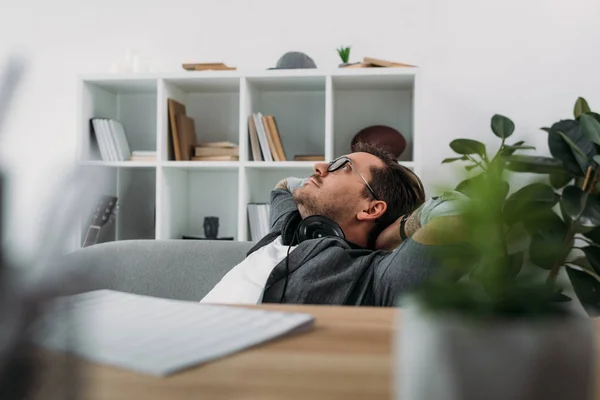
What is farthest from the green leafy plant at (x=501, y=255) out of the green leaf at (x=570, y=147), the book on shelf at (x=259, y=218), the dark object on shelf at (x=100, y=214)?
the book on shelf at (x=259, y=218)

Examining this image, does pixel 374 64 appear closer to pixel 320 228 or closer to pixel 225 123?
pixel 225 123

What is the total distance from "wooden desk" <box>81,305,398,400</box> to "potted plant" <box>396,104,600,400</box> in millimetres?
67

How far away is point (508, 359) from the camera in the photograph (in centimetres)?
24

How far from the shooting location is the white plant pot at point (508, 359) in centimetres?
24

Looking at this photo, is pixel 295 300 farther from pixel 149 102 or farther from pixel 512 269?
pixel 149 102

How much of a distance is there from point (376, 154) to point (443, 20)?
154cm

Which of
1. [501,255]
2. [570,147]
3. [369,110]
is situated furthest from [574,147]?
[501,255]

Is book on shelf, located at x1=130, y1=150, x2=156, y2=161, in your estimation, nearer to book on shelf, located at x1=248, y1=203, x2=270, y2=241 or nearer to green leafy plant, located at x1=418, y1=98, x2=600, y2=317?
book on shelf, located at x1=248, y1=203, x2=270, y2=241

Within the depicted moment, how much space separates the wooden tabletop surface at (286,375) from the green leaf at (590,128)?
8.98ft

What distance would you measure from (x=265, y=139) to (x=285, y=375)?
302 cm

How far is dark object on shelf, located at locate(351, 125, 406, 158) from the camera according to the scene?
3334mm

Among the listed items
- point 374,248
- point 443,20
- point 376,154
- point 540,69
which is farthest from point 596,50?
point 374,248

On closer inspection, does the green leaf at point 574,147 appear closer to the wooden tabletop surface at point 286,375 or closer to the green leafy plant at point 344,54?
the green leafy plant at point 344,54

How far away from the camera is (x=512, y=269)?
0.27m
